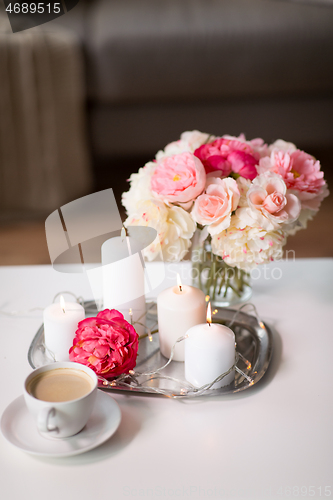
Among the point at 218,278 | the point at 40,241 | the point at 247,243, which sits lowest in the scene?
the point at 40,241

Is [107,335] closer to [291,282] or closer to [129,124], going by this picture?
[291,282]

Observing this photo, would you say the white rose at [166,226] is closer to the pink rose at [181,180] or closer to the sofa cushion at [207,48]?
the pink rose at [181,180]

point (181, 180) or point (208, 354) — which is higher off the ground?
point (181, 180)

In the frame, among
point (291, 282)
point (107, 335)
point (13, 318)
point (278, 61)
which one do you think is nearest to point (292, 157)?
point (291, 282)

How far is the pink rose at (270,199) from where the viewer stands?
62 centimetres

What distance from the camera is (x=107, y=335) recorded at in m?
0.55

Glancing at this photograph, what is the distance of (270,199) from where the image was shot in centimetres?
62

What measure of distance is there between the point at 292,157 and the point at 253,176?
7 cm

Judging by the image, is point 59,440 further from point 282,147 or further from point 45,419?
point 282,147

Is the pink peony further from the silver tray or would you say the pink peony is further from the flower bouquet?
the silver tray

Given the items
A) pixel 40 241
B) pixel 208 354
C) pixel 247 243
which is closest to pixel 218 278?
pixel 247 243

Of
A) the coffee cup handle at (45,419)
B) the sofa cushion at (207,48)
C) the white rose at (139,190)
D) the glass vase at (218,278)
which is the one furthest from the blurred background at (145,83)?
the coffee cup handle at (45,419)

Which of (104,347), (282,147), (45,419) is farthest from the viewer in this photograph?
(282,147)

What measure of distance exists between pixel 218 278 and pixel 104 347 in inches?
11.8
